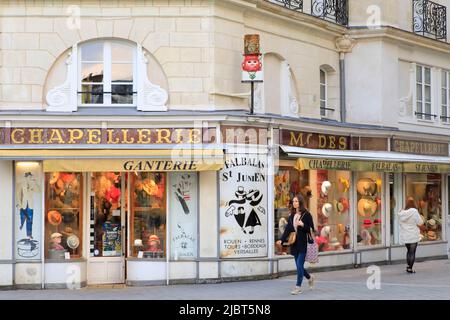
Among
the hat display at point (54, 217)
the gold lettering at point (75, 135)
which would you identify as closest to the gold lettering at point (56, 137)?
the gold lettering at point (75, 135)

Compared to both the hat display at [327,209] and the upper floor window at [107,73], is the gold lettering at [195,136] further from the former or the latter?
the hat display at [327,209]

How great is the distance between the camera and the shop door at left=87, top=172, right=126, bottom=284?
1798cm

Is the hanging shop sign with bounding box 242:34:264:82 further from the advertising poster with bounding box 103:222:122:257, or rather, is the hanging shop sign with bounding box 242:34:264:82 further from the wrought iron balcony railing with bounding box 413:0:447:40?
the wrought iron balcony railing with bounding box 413:0:447:40

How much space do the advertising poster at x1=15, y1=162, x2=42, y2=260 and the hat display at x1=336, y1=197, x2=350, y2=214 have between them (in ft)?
23.3

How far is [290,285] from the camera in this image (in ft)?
57.4

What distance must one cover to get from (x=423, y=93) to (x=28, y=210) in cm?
1154

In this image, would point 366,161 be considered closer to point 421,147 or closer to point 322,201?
point 322,201

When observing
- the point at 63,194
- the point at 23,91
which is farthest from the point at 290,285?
the point at 23,91

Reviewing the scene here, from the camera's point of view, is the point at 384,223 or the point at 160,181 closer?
the point at 160,181

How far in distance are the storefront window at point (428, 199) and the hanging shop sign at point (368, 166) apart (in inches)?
28.3

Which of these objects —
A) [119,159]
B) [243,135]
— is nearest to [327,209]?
[243,135]

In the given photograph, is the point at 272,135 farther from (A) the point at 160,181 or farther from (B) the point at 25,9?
(B) the point at 25,9

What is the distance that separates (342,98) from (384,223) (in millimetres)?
3227
